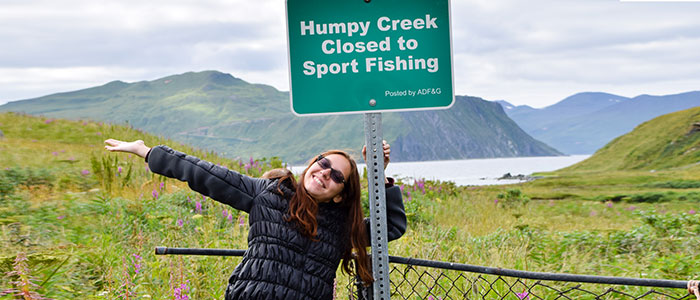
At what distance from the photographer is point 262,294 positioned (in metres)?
2.39

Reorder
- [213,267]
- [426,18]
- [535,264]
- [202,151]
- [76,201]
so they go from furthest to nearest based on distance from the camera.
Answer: [202,151]
[76,201]
[535,264]
[213,267]
[426,18]

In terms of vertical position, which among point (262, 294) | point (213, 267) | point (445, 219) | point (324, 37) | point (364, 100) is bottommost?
A: point (445, 219)

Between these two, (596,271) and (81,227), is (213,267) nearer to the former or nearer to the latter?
(81,227)

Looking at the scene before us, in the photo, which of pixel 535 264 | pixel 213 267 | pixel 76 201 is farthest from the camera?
pixel 76 201

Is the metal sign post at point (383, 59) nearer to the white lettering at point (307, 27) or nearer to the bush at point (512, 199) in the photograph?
the white lettering at point (307, 27)

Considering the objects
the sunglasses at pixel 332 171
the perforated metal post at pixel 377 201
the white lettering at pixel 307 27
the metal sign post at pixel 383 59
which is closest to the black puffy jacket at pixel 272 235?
the sunglasses at pixel 332 171

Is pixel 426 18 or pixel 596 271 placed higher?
pixel 426 18

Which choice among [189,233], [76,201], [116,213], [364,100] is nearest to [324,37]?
[364,100]

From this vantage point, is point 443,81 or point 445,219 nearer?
point 443,81

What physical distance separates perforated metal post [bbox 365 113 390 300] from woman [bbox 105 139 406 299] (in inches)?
6.2

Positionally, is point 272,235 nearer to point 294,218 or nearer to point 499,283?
point 294,218

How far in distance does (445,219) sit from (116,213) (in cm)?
515

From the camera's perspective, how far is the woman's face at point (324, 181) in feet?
8.23

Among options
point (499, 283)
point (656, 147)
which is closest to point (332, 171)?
point (499, 283)
